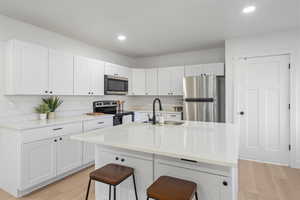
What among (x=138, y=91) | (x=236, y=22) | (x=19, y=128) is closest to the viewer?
(x=19, y=128)

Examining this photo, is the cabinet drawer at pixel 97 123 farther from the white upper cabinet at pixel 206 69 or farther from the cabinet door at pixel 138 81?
the white upper cabinet at pixel 206 69

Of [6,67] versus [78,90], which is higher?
[6,67]

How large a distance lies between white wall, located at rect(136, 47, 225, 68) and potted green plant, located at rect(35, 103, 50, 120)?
10.4 ft

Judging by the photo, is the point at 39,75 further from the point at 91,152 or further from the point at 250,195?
the point at 250,195

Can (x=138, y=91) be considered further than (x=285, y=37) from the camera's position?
Yes

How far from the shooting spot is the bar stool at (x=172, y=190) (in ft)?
3.81

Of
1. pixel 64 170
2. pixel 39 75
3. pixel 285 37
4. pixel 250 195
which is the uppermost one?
pixel 285 37

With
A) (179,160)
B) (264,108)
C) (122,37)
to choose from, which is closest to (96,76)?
(122,37)

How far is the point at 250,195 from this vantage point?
7.17ft

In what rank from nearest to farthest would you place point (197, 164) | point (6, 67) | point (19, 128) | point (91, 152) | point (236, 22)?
1. point (197, 164)
2. point (19, 128)
3. point (6, 67)
4. point (236, 22)
5. point (91, 152)

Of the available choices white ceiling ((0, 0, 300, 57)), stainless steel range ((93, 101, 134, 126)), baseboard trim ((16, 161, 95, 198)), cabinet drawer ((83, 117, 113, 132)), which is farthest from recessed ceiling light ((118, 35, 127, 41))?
baseboard trim ((16, 161, 95, 198))

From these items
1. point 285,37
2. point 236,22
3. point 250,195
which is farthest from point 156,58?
point 250,195

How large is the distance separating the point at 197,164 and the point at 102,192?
110 centimetres

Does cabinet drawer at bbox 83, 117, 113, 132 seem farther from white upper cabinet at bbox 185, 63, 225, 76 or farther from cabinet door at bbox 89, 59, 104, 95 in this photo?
white upper cabinet at bbox 185, 63, 225, 76
